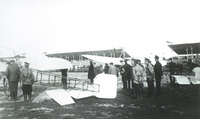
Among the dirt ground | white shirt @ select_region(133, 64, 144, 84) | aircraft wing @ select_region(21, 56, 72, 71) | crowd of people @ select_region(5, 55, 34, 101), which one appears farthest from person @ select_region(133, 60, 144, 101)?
crowd of people @ select_region(5, 55, 34, 101)

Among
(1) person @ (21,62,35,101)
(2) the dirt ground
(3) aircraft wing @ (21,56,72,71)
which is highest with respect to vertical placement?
(3) aircraft wing @ (21,56,72,71)

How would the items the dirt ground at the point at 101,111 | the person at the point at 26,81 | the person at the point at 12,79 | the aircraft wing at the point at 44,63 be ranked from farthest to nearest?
the aircraft wing at the point at 44,63
the person at the point at 12,79
the person at the point at 26,81
the dirt ground at the point at 101,111

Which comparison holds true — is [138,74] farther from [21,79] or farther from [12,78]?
[12,78]

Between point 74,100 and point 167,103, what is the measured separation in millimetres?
2796

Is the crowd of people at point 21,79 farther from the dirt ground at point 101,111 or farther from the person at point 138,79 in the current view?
the person at point 138,79

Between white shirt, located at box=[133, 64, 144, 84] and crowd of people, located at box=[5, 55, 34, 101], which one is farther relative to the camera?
white shirt, located at box=[133, 64, 144, 84]

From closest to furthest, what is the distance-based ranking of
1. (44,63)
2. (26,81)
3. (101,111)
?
(101,111), (26,81), (44,63)

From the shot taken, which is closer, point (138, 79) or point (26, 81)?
point (26, 81)

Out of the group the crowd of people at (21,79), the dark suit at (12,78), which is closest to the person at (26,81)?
the crowd of people at (21,79)

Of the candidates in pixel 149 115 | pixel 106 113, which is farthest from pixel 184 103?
pixel 106 113

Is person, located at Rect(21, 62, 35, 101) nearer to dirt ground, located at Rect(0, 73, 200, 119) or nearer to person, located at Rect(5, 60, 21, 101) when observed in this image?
person, located at Rect(5, 60, 21, 101)

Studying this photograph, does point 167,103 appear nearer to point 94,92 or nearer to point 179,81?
point 94,92

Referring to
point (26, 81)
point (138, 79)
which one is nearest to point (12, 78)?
point (26, 81)

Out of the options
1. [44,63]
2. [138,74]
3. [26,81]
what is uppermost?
[44,63]
